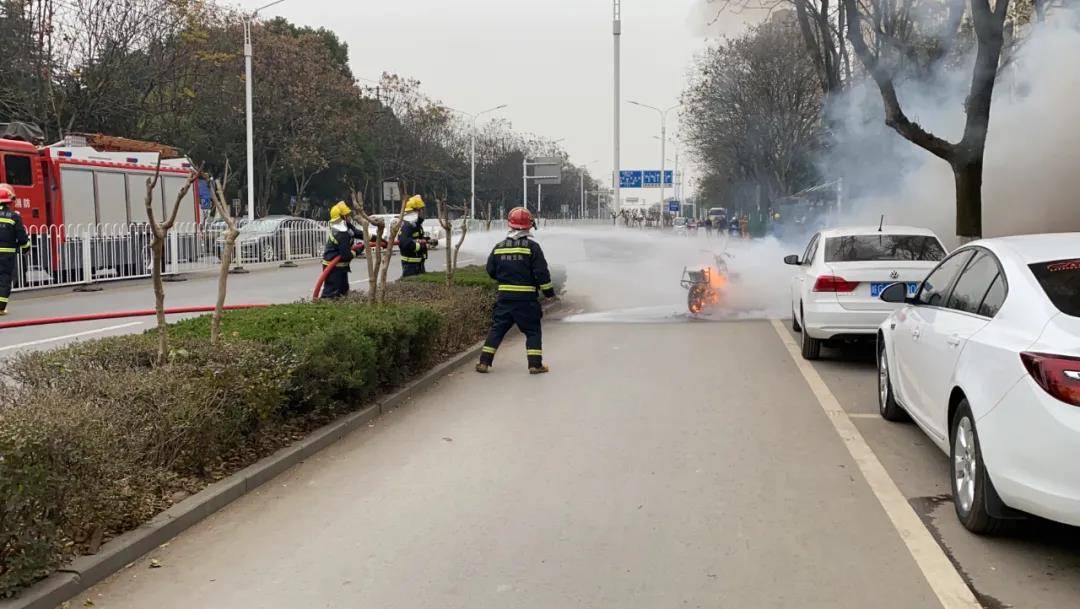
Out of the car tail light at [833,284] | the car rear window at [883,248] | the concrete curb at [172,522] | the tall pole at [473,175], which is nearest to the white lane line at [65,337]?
the concrete curb at [172,522]

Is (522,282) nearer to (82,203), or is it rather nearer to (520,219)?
(520,219)

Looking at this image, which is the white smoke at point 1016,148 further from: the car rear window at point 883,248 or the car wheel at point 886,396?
the car wheel at point 886,396

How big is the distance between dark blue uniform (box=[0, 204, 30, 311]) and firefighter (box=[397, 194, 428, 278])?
591 cm

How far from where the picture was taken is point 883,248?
34.1ft

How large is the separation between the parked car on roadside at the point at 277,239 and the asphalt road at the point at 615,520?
→ 20.3m

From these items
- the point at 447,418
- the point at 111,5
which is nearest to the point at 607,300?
the point at 447,418

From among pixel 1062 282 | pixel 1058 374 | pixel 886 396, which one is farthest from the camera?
pixel 886 396

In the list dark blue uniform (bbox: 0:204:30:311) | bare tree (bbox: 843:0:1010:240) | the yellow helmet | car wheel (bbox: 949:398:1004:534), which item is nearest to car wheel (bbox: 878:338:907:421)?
car wheel (bbox: 949:398:1004:534)

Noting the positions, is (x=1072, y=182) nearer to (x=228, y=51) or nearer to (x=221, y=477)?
(x=221, y=477)

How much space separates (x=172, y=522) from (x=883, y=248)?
8.16m

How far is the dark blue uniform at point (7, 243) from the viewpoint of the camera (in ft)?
46.5

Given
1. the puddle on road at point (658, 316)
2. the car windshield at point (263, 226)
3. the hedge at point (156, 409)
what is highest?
the car windshield at point (263, 226)

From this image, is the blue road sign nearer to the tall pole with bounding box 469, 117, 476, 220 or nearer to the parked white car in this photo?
the tall pole with bounding box 469, 117, 476, 220

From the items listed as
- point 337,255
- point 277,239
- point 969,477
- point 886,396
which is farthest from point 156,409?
point 277,239
